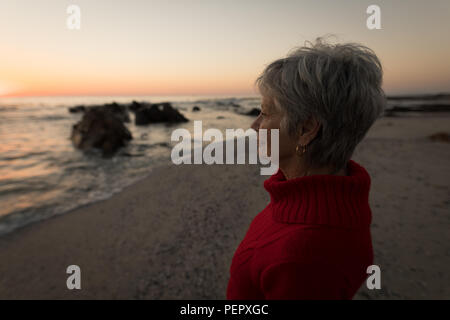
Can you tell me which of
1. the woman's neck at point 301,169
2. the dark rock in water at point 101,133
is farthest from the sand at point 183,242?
the dark rock in water at point 101,133

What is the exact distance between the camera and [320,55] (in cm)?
118

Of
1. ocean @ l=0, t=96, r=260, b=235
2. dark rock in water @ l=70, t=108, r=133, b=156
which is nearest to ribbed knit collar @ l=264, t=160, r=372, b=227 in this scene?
ocean @ l=0, t=96, r=260, b=235

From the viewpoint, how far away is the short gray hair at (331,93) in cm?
113

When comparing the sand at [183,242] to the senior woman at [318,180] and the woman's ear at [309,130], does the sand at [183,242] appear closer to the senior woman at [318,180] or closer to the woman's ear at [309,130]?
the senior woman at [318,180]

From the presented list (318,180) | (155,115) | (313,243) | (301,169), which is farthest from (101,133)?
(313,243)

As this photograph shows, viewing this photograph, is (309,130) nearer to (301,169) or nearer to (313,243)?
(301,169)

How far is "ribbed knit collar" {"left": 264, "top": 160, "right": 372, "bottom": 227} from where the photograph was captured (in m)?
1.13

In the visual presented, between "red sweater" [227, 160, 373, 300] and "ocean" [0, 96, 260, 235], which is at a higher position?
"red sweater" [227, 160, 373, 300]

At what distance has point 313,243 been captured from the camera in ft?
3.40

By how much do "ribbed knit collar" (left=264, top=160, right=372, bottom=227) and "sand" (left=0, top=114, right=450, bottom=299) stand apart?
2.74 meters

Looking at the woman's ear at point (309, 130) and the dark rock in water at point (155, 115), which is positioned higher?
the dark rock in water at point (155, 115)

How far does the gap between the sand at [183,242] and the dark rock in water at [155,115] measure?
21.1m

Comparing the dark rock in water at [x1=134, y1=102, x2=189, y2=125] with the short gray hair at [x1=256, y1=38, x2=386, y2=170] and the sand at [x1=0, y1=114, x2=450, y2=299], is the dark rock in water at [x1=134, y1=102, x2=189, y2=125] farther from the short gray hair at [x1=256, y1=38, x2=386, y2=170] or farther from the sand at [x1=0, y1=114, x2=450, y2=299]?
the short gray hair at [x1=256, y1=38, x2=386, y2=170]

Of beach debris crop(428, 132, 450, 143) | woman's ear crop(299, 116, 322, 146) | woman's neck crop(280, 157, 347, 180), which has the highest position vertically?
woman's ear crop(299, 116, 322, 146)
